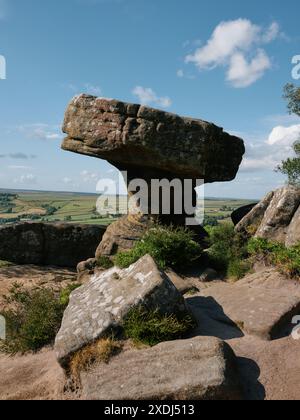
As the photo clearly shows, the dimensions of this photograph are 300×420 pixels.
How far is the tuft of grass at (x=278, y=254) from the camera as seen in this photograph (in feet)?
32.2

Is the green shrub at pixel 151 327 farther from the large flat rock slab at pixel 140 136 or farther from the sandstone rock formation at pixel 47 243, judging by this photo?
the sandstone rock formation at pixel 47 243

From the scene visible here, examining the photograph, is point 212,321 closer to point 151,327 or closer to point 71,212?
point 151,327

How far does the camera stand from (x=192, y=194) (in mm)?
17297

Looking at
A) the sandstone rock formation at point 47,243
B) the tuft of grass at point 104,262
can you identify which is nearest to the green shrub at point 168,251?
the tuft of grass at point 104,262

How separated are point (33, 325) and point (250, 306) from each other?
523 centimetres

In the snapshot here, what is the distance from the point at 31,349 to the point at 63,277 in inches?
294

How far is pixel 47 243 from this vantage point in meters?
20.2

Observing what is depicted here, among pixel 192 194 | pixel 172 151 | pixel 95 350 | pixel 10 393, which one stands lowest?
pixel 10 393

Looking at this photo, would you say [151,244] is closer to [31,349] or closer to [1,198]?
[31,349]

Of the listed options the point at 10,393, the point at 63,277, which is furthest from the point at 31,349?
the point at 63,277

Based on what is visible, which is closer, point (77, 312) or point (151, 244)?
point (77, 312)

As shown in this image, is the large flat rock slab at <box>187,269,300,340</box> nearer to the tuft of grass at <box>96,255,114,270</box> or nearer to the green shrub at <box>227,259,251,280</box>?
the green shrub at <box>227,259,251,280</box>

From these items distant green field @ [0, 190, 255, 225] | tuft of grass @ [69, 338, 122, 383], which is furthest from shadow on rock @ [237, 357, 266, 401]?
distant green field @ [0, 190, 255, 225]
